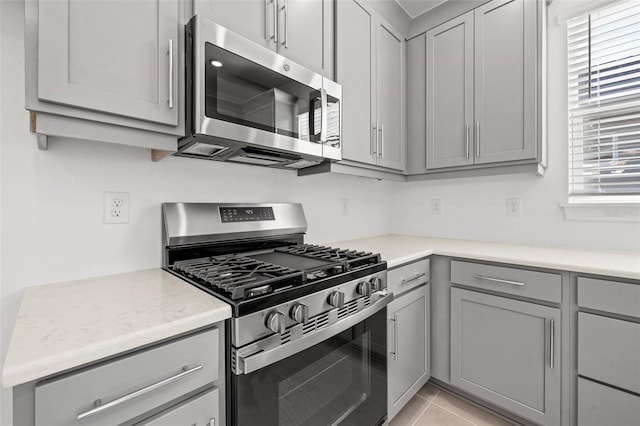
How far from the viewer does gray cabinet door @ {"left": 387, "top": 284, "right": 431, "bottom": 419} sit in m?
1.57

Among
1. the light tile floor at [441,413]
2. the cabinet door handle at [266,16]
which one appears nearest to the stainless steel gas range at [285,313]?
the light tile floor at [441,413]

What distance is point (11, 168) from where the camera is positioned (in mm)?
1017

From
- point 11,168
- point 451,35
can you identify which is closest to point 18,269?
point 11,168

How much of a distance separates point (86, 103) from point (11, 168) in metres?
0.42

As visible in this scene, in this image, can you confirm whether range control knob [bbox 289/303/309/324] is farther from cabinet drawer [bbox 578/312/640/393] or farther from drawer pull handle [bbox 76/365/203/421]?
cabinet drawer [bbox 578/312/640/393]

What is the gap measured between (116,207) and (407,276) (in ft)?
4.77

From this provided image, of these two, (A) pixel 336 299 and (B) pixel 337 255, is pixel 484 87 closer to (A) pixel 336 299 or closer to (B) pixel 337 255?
(B) pixel 337 255

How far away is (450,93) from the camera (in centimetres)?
211

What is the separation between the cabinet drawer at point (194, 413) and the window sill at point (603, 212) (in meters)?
2.21

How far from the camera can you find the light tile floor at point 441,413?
1.66 metres

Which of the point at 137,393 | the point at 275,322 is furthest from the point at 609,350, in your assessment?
the point at 137,393

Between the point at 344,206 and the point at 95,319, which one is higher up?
the point at 344,206

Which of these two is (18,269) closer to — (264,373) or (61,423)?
(61,423)

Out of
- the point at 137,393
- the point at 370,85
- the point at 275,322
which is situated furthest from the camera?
the point at 370,85
